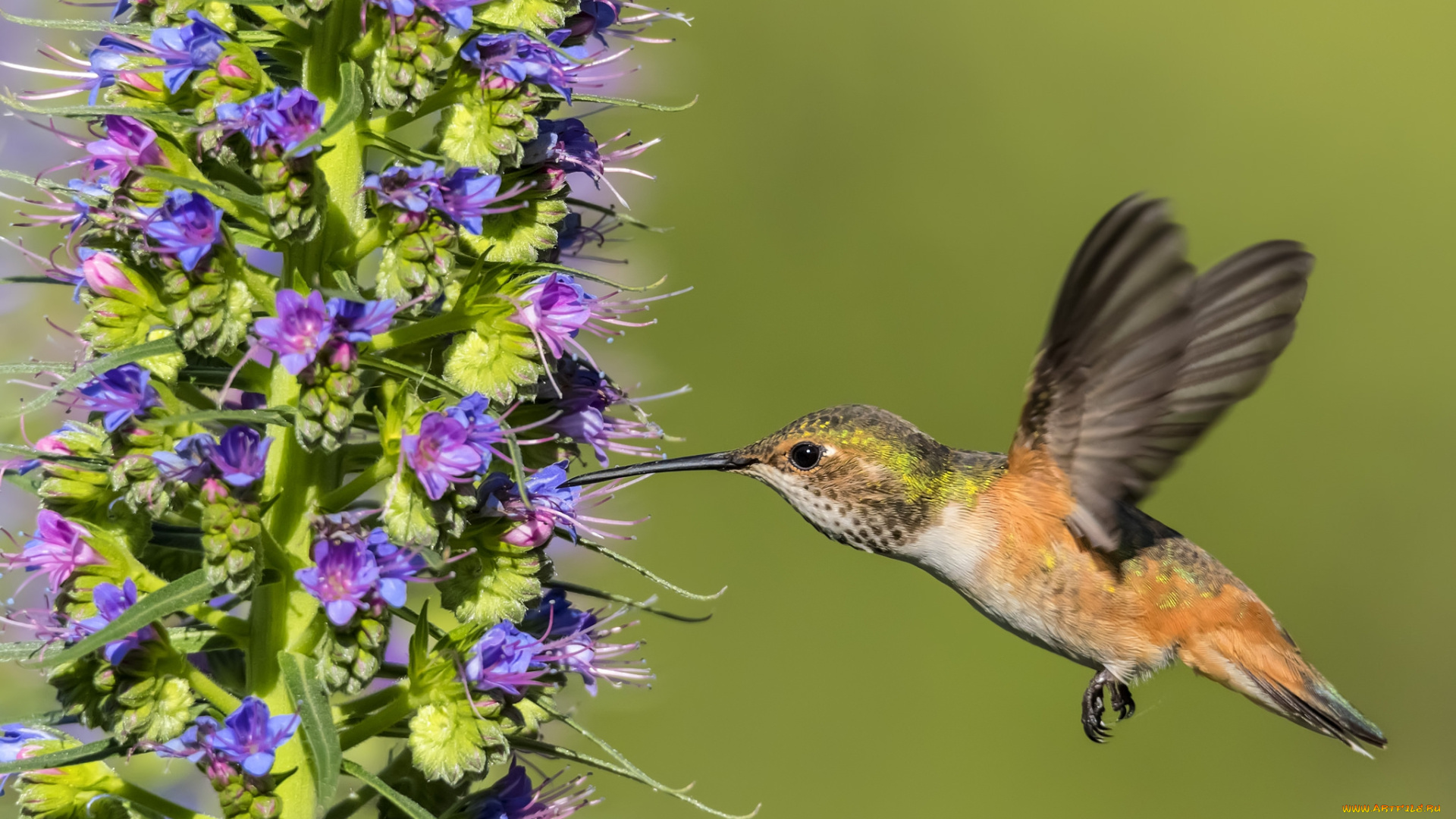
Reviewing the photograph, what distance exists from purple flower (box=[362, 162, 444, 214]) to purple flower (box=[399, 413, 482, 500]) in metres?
0.38

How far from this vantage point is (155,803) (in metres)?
2.52

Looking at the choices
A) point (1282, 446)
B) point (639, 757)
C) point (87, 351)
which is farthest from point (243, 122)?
point (1282, 446)

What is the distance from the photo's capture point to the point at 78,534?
7.95 ft

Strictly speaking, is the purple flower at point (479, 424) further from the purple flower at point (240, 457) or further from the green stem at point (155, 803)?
the green stem at point (155, 803)

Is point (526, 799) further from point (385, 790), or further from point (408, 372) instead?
point (408, 372)

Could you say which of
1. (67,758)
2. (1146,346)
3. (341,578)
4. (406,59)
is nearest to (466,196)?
(406,59)

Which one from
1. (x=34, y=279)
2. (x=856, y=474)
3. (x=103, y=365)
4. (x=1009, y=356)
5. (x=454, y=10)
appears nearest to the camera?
(x=103, y=365)

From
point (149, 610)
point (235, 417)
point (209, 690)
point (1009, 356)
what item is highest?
point (235, 417)

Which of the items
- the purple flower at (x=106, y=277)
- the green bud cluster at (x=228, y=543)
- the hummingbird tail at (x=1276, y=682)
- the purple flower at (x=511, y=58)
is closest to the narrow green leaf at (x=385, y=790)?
the green bud cluster at (x=228, y=543)

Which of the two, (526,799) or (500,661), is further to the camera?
(526,799)

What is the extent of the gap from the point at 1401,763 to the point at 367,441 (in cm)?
718

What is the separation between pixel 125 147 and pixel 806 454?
76.0 inches

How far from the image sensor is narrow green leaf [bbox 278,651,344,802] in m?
2.15

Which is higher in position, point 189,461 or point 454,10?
point 454,10
